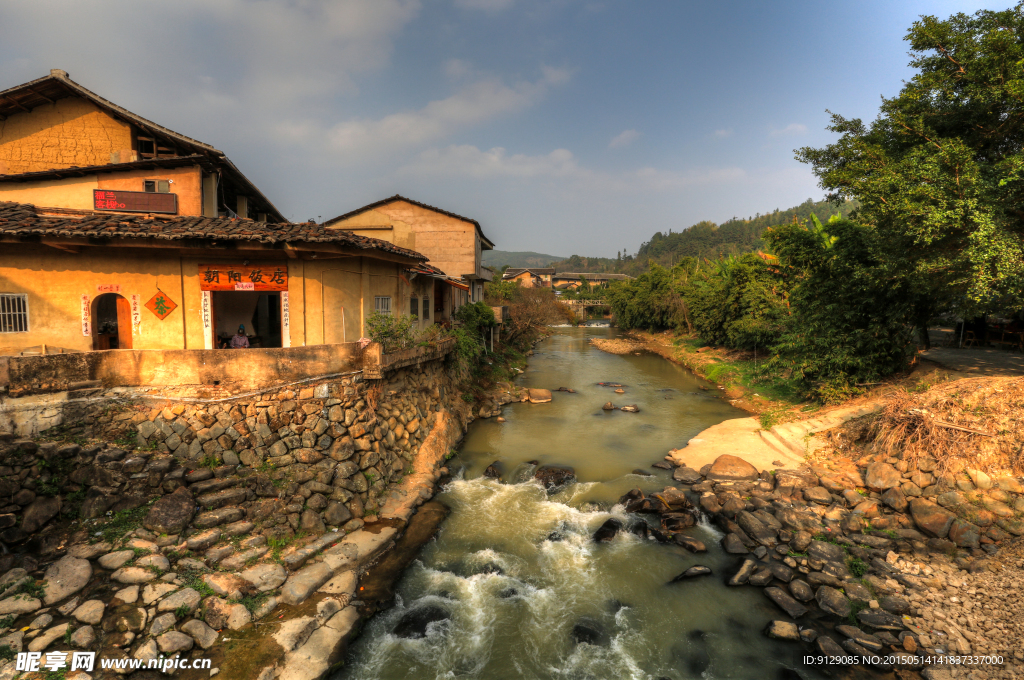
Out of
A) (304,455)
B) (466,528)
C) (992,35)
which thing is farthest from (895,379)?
(304,455)

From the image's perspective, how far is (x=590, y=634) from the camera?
8586 mm

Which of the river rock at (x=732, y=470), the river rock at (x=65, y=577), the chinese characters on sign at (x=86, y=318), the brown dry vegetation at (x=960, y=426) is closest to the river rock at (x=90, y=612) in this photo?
the river rock at (x=65, y=577)

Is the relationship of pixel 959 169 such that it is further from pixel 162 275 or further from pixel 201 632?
pixel 162 275

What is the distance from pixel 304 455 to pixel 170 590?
12.9ft

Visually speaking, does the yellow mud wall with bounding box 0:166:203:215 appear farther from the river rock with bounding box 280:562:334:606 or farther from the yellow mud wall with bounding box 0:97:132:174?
the river rock with bounding box 280:562:334:606

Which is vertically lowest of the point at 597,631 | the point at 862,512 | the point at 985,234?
the point at 597,631

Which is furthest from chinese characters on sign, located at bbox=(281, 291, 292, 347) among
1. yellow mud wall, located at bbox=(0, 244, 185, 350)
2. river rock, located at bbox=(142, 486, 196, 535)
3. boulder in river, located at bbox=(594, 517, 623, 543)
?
boulder in river, located at bbox=(594, 517, 623, 543)

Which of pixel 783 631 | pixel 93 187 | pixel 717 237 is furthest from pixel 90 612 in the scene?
pixel 717 237

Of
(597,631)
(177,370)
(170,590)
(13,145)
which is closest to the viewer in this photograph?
(170,590)

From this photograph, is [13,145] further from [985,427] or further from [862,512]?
[985,427]

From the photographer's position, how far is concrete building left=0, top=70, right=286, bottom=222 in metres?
14.6

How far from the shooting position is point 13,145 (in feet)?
49.9

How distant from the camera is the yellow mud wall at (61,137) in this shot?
15.2 m

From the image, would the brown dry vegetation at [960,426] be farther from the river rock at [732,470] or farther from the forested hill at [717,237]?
the forested hill at [717,237]
